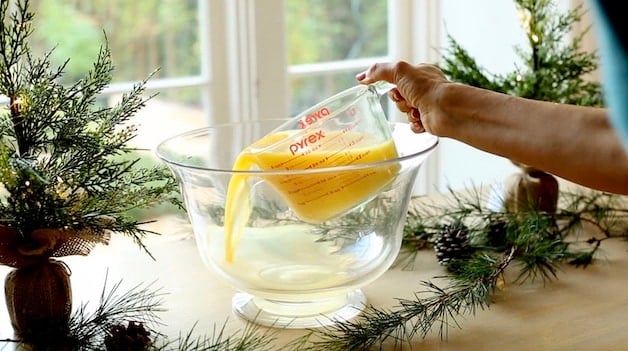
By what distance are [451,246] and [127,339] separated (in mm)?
430

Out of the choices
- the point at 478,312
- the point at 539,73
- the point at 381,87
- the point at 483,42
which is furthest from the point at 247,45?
the point at 478,312

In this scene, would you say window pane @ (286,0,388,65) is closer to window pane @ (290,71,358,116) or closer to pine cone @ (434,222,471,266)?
window pane @ (290,71,358,116)

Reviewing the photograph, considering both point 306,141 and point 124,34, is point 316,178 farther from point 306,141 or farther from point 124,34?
point 124,34

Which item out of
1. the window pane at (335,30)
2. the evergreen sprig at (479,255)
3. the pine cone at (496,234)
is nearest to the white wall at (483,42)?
the window pane at (335,30)

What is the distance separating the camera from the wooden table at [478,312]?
917 millimetres

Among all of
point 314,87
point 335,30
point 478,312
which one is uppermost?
point 335,30

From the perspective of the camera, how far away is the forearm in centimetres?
78

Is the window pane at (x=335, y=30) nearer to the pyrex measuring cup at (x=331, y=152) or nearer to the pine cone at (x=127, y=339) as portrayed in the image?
the pyrex measuring cup at (x=331, y=152)

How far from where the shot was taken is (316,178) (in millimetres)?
903

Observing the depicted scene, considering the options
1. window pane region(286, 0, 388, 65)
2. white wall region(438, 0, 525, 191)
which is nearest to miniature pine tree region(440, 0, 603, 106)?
white wall region(438, 0, 525, 191)

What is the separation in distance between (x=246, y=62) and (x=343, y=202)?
2.76 feet

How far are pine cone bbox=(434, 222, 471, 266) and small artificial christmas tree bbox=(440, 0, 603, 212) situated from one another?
0.52 feet

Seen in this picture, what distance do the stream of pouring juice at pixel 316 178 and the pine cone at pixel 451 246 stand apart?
20cm

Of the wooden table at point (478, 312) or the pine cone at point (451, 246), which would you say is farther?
the pine cone at point (451, 246)
